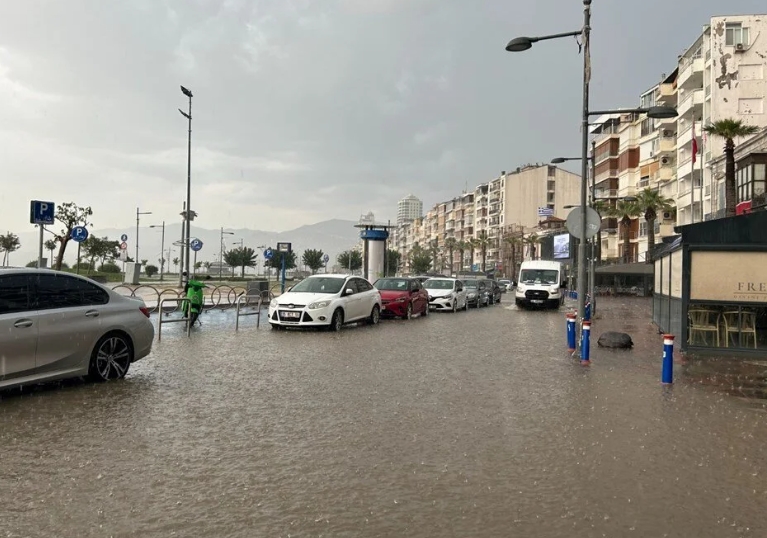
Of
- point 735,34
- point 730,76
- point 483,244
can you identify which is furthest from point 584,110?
point 483,244

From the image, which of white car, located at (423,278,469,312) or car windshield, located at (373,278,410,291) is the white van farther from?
car windshield, located at (373,278,410,291)

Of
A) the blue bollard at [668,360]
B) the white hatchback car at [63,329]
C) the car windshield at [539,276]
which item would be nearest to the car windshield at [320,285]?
the white hatchback car at [63,329]

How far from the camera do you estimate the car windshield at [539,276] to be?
35.5m

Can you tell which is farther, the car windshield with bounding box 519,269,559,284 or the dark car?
the dark car

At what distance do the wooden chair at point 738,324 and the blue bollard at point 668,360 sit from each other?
3902 millimetres

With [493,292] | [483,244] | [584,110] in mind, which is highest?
[483,244]

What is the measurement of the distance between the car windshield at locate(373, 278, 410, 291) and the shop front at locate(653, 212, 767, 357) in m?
12.5

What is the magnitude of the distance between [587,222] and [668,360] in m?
6.35

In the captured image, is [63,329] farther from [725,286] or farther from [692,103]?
[692,103]

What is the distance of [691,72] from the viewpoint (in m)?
59.5

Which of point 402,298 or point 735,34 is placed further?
point 735,34

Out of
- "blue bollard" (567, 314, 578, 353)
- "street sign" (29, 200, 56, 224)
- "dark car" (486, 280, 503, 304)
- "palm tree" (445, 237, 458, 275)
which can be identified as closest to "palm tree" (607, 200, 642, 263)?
"dark car" (486, 280, 503, 304)

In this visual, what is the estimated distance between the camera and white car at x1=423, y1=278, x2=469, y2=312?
29.9m

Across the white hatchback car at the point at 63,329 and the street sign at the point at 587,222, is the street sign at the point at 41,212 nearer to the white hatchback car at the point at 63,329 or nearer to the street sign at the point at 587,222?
the white hatchback car at the point at 63,329
